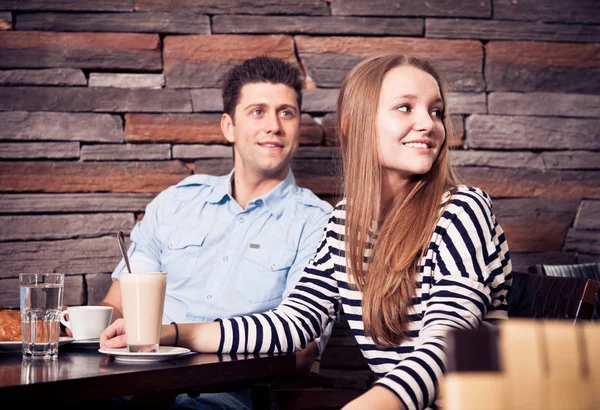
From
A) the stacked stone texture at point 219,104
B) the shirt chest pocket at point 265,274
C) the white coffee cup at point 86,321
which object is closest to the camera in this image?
the white coffee cup at point 86,321

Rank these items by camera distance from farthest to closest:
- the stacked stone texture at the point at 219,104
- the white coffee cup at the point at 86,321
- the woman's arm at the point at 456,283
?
the stacked stone texture at the point at 219,104 → the white coffee cup at the point at 86,321 → the woman's arm at the point at 456,283

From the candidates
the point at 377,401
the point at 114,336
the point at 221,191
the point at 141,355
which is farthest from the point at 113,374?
the point at 221,191

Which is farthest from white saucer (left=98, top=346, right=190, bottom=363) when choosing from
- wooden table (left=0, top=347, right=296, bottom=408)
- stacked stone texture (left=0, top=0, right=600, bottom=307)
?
stacked stone texture (left=0, top=0, right=600, bottom=307)

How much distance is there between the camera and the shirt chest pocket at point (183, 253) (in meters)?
2.32

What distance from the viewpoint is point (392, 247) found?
147 cm

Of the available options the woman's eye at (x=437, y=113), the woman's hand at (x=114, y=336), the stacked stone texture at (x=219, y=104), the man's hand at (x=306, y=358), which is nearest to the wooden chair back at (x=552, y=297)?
the woman's eye at (x=437, y=113)

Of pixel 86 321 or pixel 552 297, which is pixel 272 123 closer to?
pixel 86 321

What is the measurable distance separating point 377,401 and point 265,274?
1.25m

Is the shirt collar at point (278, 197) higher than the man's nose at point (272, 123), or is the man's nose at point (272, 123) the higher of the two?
the man's nose at point (272, 123)

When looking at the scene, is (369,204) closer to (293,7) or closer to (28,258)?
(293,7)

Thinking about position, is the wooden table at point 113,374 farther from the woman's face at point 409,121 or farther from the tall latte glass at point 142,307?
the woman's face at point 409,121

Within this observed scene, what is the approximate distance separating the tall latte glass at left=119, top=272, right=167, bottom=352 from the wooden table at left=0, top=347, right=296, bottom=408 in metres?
0.06

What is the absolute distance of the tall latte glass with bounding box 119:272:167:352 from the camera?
128 cm

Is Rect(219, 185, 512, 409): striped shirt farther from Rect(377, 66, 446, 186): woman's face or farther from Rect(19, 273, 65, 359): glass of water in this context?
Rect(19, 273, 65, 359): glass of water
